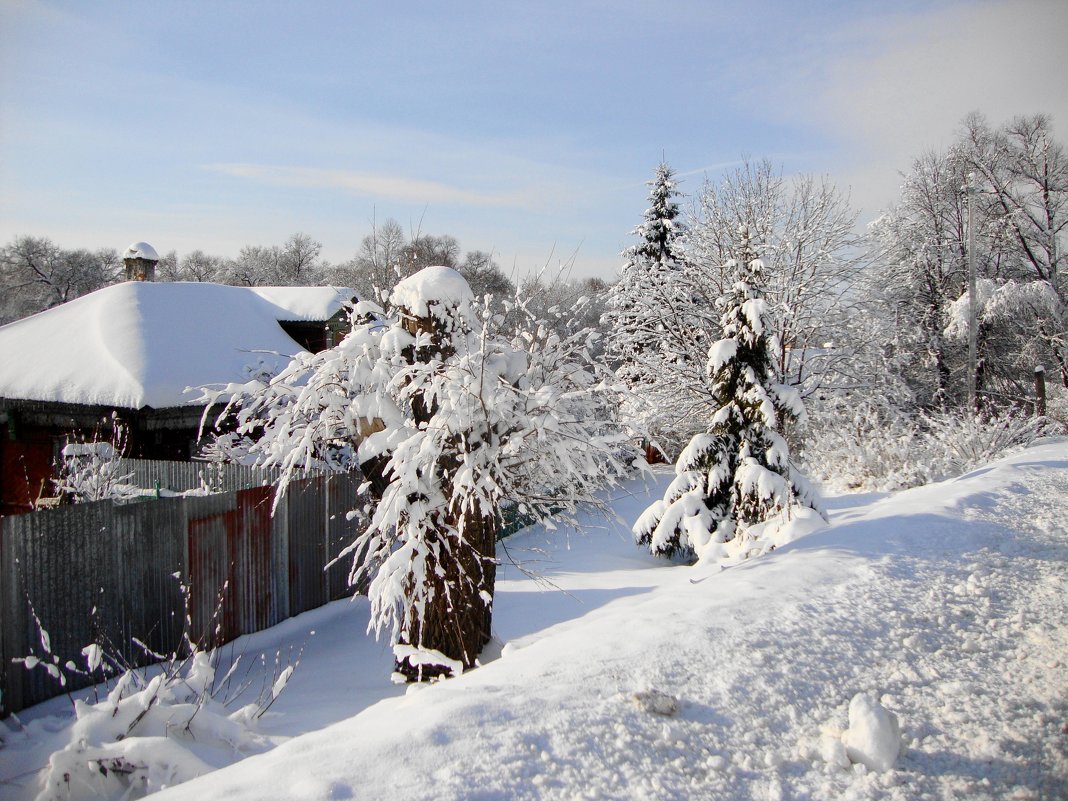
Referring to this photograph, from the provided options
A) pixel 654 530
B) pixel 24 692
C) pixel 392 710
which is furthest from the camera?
pixel 654 530

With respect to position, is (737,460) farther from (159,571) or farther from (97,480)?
(97,480)

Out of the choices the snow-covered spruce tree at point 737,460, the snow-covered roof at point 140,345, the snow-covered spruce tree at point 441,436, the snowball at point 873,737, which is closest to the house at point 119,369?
the snow-covered roof at point 140,345

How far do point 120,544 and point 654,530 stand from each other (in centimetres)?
839

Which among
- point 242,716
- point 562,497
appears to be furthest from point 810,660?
point 242,716

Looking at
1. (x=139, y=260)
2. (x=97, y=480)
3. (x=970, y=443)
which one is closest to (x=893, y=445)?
(x=970, y=443)

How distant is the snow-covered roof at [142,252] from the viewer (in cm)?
2047

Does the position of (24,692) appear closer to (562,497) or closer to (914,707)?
(562,497)

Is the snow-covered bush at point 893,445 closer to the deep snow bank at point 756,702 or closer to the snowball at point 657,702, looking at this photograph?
the deep snow bank at point 756,702

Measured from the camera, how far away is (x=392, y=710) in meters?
3.57

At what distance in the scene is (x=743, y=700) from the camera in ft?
12.0

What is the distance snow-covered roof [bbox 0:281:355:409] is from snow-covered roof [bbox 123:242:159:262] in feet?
12.3

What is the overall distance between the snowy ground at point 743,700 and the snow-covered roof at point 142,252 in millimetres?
18204

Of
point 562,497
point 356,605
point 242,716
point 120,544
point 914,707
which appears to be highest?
point 562,497

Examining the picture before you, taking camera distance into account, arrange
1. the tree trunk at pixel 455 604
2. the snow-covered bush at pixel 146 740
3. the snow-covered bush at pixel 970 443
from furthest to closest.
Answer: the snow-covered bush at pixel 970 443 < the tree trunk at pixel 455 604 < the snow-covered bush at pixel 146 740
